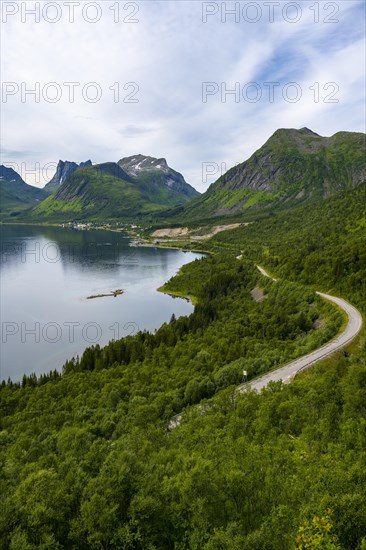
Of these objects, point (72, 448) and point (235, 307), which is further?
point (235, 307)

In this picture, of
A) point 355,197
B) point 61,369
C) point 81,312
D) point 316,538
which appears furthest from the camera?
point 355,197

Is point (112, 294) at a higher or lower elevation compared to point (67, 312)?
higher

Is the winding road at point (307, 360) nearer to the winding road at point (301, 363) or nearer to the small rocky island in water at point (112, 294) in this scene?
the winding road at point (301, 363)

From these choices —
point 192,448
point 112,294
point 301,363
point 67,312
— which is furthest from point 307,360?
point 112,294

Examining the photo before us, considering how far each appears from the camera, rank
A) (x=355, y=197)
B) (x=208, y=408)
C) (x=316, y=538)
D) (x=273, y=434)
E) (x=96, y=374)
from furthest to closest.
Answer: (x=355, y=197) < (x=96, y=374) < (x=208, y=408) < (x=273, y=434) < (x=316, y=538)

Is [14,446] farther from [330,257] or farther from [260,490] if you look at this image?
[330,257]

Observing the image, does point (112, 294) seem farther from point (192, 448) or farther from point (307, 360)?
point (192, 448)

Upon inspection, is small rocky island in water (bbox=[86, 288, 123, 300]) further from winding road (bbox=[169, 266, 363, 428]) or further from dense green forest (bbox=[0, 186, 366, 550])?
winding road (bbox=[169, 266, 363, 428])

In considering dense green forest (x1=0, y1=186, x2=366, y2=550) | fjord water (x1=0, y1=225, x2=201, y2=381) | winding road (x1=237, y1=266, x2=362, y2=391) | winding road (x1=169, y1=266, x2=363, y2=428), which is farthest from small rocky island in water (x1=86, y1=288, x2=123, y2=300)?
winding road (x1=169, y1=266, x2=363, y2=428)

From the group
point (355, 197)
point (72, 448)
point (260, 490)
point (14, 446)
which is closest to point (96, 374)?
point (14, 446)
